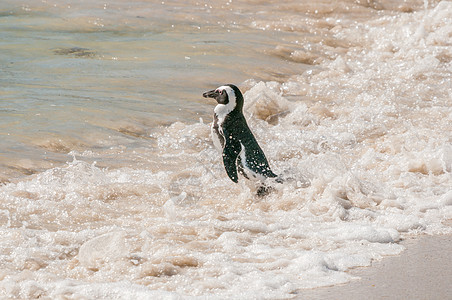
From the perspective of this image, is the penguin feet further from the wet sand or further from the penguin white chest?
the wet sand

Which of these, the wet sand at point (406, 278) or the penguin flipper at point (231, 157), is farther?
the penguin flipper at point (231, 157)

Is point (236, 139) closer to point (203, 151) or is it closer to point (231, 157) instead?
point (231, 157)

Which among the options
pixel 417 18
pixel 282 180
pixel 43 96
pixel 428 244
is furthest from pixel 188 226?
pixel 417 18

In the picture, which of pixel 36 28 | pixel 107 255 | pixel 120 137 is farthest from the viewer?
pixel 36 28

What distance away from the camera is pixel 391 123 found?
892cm

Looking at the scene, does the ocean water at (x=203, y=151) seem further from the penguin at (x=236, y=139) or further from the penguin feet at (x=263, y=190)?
the penguin at (x=236, y=139)

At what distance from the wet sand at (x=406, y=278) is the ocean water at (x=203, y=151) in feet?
0.42

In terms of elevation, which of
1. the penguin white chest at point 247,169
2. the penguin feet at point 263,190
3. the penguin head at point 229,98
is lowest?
the penguin feet at point 263,190

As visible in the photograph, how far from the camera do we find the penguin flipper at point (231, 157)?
21.0 feet

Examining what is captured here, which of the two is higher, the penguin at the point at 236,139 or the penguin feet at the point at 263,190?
the penguin at the point at 236,139

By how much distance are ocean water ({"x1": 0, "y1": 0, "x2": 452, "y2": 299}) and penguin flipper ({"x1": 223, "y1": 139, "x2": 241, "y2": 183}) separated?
0.66ft

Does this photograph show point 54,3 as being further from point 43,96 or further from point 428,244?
point 428,244

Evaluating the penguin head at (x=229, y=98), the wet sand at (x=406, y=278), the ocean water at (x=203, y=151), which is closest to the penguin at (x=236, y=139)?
the penguin head at (x=229, y=98)

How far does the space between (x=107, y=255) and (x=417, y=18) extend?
1253 centimetres
